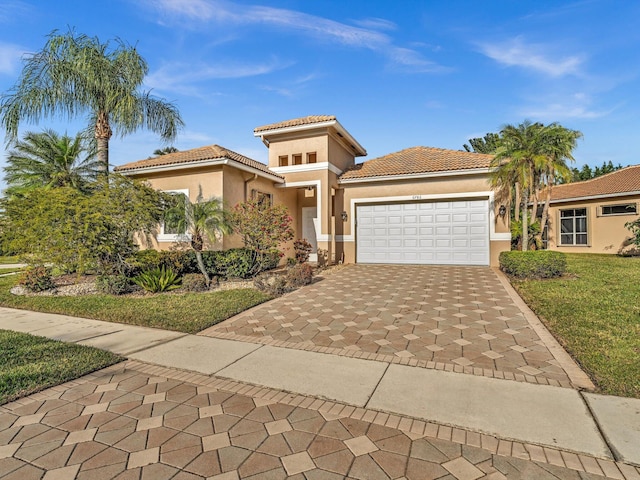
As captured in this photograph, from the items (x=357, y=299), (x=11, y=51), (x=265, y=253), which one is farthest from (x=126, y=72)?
(x=357, y=299)

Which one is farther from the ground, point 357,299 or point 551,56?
point 551,56

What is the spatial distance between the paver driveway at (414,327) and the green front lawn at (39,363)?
5.57 feet

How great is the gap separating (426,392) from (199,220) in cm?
871

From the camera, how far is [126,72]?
39.9 ft

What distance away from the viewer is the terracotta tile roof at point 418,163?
14.0 meters

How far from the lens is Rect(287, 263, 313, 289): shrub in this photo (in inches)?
388

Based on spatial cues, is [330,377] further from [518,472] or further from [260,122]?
[260,122]

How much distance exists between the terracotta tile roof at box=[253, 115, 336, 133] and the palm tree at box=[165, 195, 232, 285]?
5735 mm

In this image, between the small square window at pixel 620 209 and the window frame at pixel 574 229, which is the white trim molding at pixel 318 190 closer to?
the window frame at pixel 574 229

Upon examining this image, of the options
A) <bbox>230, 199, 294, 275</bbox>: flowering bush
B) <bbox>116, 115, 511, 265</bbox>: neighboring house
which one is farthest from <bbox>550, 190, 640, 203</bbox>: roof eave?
<bbox>230, 199, 294, 275</bbox>: flowering bush

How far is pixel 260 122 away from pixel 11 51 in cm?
945

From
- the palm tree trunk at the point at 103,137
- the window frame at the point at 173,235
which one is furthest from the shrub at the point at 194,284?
the palm tree trunk at the point at 103,137

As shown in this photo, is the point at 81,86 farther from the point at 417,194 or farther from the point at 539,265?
the point at 539,265

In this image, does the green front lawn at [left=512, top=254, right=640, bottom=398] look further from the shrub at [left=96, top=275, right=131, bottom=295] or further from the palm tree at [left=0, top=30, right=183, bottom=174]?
the palm tree at [left=0, top=30, right=183, bottom=174]
